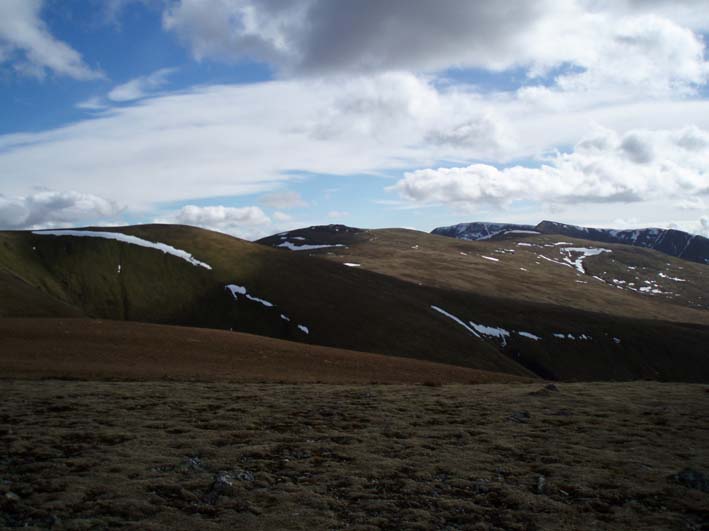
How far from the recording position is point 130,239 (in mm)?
116812

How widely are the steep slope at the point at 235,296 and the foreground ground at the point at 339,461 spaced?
215 ft

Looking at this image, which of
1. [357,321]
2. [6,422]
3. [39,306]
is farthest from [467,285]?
[6,422]

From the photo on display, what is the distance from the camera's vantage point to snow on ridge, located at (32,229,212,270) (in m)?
113

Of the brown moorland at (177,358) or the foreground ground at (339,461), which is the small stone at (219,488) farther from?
the brown moorland at (177,358)

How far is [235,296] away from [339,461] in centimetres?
8833

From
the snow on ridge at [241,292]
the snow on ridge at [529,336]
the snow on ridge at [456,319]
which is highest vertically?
the snow on ridge at [241,292]

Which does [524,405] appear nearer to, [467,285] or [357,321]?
[357,321]

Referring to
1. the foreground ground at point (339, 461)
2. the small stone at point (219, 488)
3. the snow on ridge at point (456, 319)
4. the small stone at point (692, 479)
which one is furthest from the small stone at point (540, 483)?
the snow on ridge at point (456, 319)

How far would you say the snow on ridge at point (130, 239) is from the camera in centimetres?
11306

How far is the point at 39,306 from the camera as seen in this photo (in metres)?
66.2

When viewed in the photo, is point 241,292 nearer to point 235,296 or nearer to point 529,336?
point 235,296

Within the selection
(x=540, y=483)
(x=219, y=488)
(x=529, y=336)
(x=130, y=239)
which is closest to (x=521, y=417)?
(x=540, y=483)

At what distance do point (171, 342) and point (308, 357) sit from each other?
12.3 m

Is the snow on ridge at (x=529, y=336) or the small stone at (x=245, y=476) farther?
the snow on ridge at (x=529, y=336)
